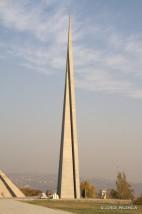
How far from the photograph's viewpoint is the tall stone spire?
2781 centimetres

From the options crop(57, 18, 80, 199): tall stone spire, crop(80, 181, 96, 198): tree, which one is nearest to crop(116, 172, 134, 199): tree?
crop(80, 181, 96, 198): tree

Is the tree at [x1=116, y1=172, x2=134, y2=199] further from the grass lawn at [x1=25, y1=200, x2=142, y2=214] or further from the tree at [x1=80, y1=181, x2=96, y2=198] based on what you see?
the grass lawn at [x1=25, y1=200, x2=142, y2=214]

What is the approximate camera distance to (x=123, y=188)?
132 ft

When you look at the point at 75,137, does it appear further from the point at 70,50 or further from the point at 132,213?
the point at 132,213

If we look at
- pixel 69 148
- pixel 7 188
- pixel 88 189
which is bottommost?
pixel 7 188

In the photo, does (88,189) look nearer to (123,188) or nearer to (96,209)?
(123,188)

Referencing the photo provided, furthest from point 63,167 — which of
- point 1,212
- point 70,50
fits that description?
point 1,212

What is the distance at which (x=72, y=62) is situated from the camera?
29.9 metres

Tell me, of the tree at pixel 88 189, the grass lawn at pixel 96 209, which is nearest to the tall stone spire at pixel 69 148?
the grass lawn at pixel 96 209

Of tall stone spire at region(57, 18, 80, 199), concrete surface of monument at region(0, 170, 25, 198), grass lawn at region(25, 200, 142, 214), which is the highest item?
tall stone spire at region(57, 18, 80, 199)

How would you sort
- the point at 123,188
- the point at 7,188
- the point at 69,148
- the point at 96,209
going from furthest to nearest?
the point at 123,188, the point at 69,148, the point at 7,188, the point at 96,209

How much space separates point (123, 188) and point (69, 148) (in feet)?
45.3

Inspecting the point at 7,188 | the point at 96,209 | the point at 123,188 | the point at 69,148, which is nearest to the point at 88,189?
the point at 123,188

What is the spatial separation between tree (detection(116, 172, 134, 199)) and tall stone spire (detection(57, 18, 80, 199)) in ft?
41.3
